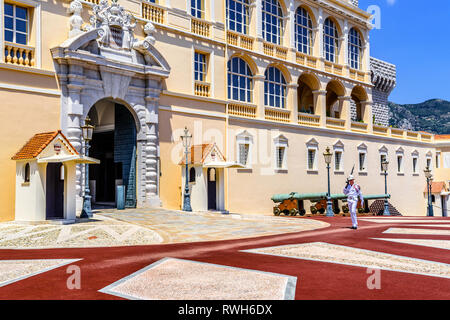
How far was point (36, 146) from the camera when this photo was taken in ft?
49.3

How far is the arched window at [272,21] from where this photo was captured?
27438 millimetres

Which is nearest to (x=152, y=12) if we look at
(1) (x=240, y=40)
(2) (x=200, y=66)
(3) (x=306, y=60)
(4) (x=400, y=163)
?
(2) (x=200, y=66)

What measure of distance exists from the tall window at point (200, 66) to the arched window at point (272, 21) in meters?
5.37

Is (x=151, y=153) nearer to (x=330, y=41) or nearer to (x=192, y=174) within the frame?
(x=192, y=174)

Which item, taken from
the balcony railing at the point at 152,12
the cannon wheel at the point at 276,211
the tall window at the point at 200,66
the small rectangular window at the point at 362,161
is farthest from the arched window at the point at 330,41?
the balcony railing at the point at 152,12

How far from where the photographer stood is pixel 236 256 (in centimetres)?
899

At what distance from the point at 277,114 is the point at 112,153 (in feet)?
32.3

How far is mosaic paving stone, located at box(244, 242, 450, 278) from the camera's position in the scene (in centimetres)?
774

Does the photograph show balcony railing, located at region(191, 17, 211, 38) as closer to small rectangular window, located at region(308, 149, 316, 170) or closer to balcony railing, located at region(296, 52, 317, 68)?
balcony railing, located at region(296, 52, 317, 68)

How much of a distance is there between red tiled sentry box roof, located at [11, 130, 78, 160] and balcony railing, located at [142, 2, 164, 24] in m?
8.20

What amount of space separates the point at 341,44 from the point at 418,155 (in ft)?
42.4

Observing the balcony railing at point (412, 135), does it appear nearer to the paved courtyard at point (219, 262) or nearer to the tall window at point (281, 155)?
the tall window at point (281, 155)
